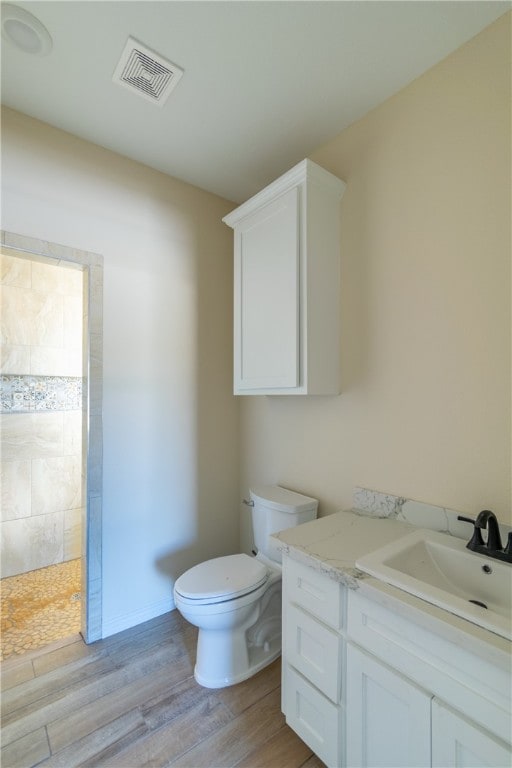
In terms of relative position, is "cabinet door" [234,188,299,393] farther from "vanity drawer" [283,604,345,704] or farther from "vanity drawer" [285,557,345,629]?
"vanity drawer" [283,604,345,704]

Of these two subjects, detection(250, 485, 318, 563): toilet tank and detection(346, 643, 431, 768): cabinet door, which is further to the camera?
detection(250, 485, 318, 563): toilet tank

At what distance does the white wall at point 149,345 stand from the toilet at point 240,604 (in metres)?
0.47

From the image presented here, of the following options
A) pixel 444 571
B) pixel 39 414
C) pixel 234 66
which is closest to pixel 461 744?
pixel 444 571

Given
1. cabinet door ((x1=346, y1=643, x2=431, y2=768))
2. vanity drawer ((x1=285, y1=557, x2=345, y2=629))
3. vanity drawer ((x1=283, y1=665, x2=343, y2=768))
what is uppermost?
vanity drawer ((x1=285, y1=557, x2=345, y2=629))

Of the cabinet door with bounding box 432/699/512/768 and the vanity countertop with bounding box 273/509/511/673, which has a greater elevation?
the vanity countertop with bounding box 273/509/511/673

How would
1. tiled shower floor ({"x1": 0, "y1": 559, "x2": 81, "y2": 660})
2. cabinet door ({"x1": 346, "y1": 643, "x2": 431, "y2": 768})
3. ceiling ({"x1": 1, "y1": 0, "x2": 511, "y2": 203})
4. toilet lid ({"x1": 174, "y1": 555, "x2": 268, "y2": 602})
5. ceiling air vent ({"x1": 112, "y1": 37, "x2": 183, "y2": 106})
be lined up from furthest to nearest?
tiled shower floor ({"x1": 0, "y1": 559, "x2": 81, "y2": 660}) < toilet lid ({"x1": 174, "y1": 555, "x2": 268, "y2": 602}) < ceiling air vent ({"x1": 112, "y1": 37, "x2": 183, "y2": 106}) < ceiling ({"x1": 1, "y1": 0, "x2": 511, "y2": 203}) < cabinet door ({"x1": 346, "y1": 643, "x2": 431, "y2": 768})

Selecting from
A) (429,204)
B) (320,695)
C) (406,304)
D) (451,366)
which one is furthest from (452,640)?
(429,204)

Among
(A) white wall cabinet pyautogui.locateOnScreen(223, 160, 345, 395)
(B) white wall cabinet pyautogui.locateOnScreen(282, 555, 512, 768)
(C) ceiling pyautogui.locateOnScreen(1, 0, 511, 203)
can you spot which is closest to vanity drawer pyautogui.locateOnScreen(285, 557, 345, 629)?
(B) white wall cabinet pyautogui.locateOnScreen(282, 555, 512, 768)

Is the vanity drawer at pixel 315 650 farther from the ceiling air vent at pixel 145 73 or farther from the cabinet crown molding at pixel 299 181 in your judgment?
the ceiling air vent at pixel 145 73

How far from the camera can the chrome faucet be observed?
1029mm

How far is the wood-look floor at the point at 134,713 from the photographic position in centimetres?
122

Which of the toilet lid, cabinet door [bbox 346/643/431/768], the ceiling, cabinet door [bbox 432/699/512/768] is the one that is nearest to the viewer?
cabinet door [bbox 432/699/512/768]

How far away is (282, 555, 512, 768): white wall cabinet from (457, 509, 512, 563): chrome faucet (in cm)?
38

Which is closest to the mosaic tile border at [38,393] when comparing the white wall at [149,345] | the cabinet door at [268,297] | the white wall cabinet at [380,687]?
the white wall at [149,345]
